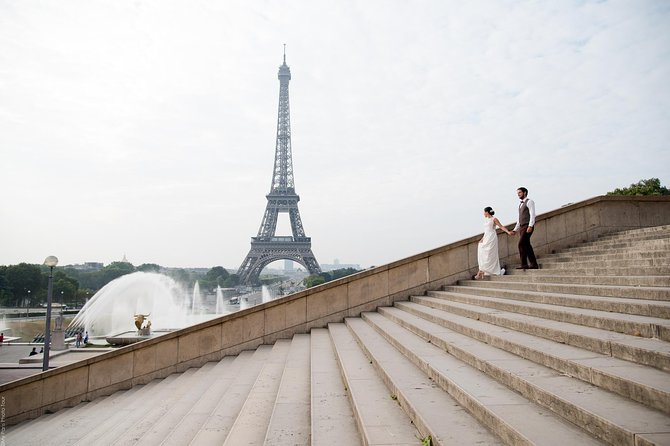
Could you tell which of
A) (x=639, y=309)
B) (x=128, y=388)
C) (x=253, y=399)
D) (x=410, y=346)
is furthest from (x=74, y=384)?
(x=639, y=309)

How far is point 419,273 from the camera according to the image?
1078 centimetres

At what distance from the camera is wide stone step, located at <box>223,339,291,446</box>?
14.0 feet

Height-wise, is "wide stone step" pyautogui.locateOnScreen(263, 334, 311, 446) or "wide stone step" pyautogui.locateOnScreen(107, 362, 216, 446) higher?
"wide stone step" pyautogui.locateOnScreen(263, 334, 311, 446)

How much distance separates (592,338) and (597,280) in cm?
339

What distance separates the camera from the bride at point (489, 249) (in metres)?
9.99

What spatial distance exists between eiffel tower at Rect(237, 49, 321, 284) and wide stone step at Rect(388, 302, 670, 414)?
217ft

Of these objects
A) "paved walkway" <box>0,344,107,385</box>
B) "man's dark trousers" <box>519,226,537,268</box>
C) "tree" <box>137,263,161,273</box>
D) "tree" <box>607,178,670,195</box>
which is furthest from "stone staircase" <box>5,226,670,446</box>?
"tree" <box>137,263,161,273</box>

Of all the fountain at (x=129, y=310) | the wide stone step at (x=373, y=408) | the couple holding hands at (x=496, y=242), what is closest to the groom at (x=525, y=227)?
the couple holding hands at (x=496, y=242)

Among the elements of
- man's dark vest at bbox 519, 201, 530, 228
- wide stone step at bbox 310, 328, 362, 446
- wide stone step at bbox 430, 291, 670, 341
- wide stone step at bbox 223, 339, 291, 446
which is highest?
man's dark vest at bbox 519, 201, 530, 228

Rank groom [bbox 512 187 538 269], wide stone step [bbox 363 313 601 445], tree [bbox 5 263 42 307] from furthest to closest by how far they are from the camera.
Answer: tree [bbox 5 263 42 307] < groom [bbox 512 187 538 269] < wide stone step [bbox 363 313 601 445]

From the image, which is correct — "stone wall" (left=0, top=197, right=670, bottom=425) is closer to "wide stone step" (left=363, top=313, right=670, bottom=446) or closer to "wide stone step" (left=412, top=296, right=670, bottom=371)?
"wide stone step" (left=412, top=296, right=670, bottom=371)

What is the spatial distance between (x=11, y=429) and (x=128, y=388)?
2.16 metres

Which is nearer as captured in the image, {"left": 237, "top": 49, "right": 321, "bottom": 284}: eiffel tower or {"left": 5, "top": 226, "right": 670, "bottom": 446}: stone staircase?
{"left": 5, "top": 226, "right": 670, "bottom": 446}: stone staircase

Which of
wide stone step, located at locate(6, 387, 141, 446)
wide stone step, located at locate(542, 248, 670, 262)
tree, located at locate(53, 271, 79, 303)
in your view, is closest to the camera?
wide stone step, located at locate(6, 387, 141, 446)
